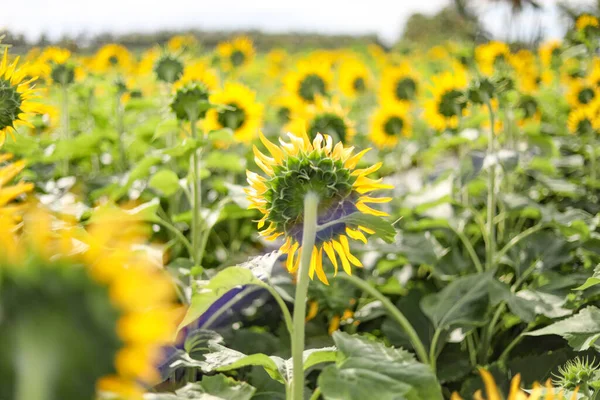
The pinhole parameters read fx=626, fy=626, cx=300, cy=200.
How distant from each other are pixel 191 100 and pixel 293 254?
74cm

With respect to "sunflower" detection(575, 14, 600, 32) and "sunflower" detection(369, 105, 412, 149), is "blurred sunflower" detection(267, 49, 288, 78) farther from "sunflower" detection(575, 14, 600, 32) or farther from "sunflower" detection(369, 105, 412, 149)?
"sunflower" detection(575, 14, 600, 32)

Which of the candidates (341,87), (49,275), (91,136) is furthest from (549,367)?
(341,87)

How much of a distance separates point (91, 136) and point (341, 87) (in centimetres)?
227

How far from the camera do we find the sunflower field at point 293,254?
404 mm

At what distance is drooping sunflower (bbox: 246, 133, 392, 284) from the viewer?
0.84 metres

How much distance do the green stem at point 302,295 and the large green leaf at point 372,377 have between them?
55 mm

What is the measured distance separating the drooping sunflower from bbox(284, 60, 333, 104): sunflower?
7.36 feet

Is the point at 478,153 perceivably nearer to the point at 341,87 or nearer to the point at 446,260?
the point at 446,260

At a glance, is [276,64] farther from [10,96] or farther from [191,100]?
[10,96]

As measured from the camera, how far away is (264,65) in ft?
23.3

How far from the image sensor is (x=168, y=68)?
1.97 m

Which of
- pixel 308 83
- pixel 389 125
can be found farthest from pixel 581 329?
pixel 308 83

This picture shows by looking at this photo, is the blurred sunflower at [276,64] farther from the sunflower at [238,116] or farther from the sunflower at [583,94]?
the sunflower at [238,116]

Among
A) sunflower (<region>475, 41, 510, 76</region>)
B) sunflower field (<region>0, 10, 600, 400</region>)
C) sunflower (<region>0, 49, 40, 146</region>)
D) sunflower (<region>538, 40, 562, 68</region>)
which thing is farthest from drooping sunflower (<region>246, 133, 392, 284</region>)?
sunflower (<region>538, 40, 562, 68</region>)
